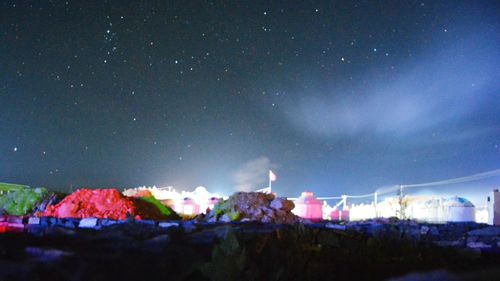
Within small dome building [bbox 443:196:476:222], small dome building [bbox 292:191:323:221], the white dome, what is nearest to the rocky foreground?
small dome building [bbox 292:191:323:221]

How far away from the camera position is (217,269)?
4.35 meters

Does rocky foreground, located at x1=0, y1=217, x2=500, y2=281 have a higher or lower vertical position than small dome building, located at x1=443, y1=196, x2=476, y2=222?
lower

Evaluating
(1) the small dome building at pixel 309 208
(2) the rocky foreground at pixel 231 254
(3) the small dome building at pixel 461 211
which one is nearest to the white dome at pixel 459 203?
(3) the small dome building at pixel 461 211

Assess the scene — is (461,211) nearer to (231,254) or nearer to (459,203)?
(459,203)

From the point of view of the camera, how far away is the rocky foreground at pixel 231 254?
3648 mm

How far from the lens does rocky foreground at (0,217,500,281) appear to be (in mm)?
3648

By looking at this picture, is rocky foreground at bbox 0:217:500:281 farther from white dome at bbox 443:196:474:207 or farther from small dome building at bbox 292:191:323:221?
white dome at bbox 443:196:474:207

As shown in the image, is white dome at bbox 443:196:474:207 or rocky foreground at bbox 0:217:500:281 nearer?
rocky foreground at bbox 0:217:500:281

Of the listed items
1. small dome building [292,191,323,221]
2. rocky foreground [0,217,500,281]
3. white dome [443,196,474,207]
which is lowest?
rocky foreground [0,217,500,281]

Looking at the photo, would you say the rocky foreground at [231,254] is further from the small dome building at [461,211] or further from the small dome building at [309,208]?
the small dome building at [461,211]

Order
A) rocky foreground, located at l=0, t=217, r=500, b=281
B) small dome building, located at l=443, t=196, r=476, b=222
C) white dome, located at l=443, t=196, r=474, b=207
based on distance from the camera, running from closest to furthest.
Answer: rocky foreground, located at l=0, t=217, r=500, b=281 < small dome building, located at l=443, t=196, r=476, b=222 < white dome, located at l=443, t=196, r=474, b=207

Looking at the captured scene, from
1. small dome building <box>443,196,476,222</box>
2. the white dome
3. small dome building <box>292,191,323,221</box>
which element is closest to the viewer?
small dome building <box>292,191,323,221</box>

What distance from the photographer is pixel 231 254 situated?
15.2 feet

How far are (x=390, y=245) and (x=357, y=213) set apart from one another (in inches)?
991
